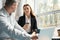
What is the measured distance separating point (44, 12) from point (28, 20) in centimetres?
25

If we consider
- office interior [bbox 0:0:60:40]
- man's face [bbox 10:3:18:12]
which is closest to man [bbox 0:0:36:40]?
man's face [bbox 10:3:18:12]

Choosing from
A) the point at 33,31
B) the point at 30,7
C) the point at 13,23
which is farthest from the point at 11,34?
the point at 30,7

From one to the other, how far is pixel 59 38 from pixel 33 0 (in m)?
0.62

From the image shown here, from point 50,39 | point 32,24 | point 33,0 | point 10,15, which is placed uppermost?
point 33,0

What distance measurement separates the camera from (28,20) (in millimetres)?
1871

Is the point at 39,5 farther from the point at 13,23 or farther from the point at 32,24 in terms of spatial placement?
the point at 13,23

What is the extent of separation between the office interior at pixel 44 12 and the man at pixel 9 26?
102mm

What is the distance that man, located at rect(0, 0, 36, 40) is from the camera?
1.65 metres

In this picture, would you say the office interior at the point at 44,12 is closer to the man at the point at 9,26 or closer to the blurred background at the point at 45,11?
the blurred background at the point at 45,11

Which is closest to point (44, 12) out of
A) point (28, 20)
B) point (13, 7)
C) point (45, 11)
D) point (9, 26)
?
point (45, 11)

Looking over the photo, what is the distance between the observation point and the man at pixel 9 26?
165 cm

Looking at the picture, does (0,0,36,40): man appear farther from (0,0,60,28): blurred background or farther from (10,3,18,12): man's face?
(0,0,60,28): blurred background

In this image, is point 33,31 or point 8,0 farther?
point 33,31

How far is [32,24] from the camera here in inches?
73.5
